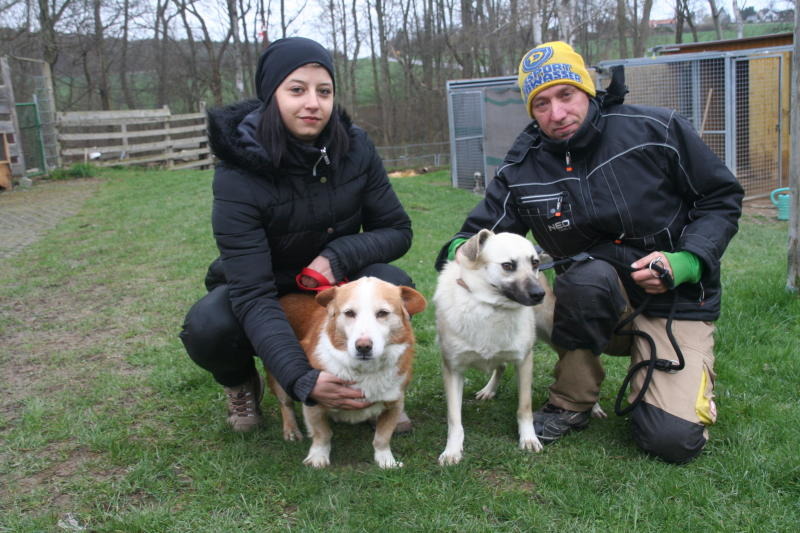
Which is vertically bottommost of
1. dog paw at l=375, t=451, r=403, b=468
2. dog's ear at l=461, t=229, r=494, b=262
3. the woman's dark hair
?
dog paw at l=375, t=451, r=403, b=468

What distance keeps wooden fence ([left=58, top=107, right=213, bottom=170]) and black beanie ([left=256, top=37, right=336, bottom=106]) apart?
1683 cm

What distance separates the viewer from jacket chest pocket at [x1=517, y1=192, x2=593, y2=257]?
3.10 m

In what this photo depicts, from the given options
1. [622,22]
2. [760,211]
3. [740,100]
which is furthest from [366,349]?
[622,22]

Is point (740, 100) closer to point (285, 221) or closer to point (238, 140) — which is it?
point (285, 221)

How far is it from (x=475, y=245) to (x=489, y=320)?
0.35 m

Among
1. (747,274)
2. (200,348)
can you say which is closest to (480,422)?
(200,348)

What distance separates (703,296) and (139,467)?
2690 mm

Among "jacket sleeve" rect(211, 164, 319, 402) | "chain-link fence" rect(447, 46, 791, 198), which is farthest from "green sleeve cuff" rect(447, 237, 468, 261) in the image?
"chain-link fence" rect(447, 46, 791, 198)

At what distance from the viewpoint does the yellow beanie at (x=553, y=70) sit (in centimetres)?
295

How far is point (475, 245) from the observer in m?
2.98

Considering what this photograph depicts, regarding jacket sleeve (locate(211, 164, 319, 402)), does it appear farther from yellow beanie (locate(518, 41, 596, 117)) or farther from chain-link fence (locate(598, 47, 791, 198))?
chain-link fence (locate(598, 47, 791, 198))

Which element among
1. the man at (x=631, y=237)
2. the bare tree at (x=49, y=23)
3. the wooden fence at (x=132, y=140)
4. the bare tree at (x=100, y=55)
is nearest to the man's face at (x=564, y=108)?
the man at (x=631, y=237)

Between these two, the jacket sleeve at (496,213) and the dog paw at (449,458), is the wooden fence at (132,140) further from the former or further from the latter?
the dog paw at (449,458)

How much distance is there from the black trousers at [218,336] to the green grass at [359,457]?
1.28ft
